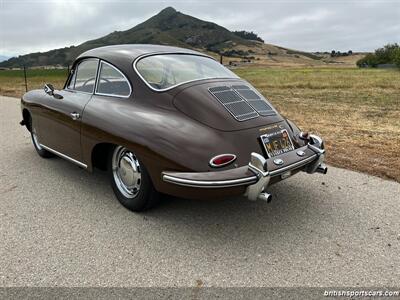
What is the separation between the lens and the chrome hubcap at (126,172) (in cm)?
360

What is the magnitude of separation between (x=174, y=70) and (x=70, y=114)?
49.8 inches

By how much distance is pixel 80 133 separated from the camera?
13.2ft

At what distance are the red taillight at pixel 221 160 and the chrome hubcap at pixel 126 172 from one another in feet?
2.74

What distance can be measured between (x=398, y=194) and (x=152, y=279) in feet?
9.61

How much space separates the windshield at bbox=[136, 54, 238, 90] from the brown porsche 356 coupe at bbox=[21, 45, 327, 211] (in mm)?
11

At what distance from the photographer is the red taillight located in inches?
120

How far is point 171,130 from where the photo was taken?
3.21m

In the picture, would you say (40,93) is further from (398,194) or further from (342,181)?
(398,194)

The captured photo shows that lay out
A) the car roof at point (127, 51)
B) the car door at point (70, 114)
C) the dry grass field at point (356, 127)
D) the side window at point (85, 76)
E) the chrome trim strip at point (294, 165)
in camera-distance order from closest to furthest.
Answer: the chrome trim strip at point (294, 165)
the car roof at point (127, 51)
the car door at point (70, 114)
the side window at point (85, 76)
the dry grass field at point (356, 127)

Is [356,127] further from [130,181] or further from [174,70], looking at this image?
[130,181]

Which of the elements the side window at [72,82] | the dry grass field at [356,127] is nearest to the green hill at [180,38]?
the dry grass field at [356,127]

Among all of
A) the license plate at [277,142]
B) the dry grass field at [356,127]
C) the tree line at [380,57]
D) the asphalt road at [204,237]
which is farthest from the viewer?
the tree line at [380,57]

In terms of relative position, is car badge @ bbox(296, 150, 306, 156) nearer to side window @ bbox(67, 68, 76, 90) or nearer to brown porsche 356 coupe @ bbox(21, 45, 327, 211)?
brown porsche 356 coupe @ bbox(21, 45, 327, 211)

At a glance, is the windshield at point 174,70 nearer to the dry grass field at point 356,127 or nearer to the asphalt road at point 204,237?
the asphalt road at point 204,237
